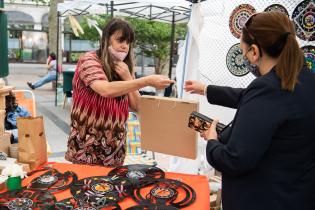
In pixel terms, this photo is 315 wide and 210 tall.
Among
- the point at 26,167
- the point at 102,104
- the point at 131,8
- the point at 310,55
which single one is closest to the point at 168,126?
the point at 102,104

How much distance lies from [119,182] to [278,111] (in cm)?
89

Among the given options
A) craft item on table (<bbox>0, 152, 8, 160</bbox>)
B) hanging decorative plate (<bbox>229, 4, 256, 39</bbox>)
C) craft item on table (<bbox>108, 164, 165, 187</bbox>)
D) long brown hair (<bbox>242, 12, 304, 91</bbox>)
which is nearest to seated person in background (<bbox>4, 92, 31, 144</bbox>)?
craft item on table (<bbox>0, 152, 8, 160</bbox>)

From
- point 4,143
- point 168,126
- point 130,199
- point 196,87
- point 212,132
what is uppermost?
point 196,87

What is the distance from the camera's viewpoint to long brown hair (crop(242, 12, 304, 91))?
1.23 metres

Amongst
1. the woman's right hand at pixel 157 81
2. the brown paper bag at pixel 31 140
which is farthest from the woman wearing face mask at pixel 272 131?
the brown paper bag at pixel 31 140

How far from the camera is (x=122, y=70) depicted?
6.72 ft

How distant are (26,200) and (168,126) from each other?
88cm

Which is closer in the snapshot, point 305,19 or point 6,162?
point 6,162

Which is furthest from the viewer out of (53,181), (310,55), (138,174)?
(310,55)

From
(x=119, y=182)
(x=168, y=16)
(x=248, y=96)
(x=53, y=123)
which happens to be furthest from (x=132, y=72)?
(x=168, y=16)

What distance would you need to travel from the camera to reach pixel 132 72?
7.27 feet

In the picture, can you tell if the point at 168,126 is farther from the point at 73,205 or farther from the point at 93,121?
the point at 73,205

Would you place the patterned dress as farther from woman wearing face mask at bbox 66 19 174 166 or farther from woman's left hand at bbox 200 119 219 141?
woman's left hand at bbox 200 119 219 141

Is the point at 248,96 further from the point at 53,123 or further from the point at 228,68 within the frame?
the point at 53,123
